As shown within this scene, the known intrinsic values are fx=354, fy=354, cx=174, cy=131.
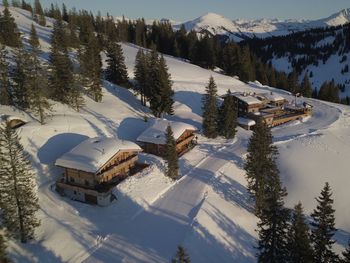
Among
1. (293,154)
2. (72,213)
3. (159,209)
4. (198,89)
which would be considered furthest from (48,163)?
(198,89)

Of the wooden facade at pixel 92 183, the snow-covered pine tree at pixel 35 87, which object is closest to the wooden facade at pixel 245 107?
the wooden facade at pixel 92 183

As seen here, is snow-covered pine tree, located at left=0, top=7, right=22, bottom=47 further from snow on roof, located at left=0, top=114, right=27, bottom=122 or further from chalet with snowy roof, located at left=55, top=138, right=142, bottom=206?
chalet with snowy roof, located at left=55, top=138, right=142, bottom=206

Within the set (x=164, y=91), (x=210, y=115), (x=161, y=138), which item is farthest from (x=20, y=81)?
(x=210, y=115)

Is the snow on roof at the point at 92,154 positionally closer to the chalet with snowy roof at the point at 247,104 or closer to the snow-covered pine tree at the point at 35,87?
the snow-covered pine tree at the point at 35,87

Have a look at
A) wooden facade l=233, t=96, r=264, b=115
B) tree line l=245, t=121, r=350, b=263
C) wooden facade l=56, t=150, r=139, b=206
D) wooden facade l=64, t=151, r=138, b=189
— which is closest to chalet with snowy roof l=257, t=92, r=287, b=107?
wooden facade l=233, t=96, r=264, b=115

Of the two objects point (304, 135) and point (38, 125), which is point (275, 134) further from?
point (38, 125)
